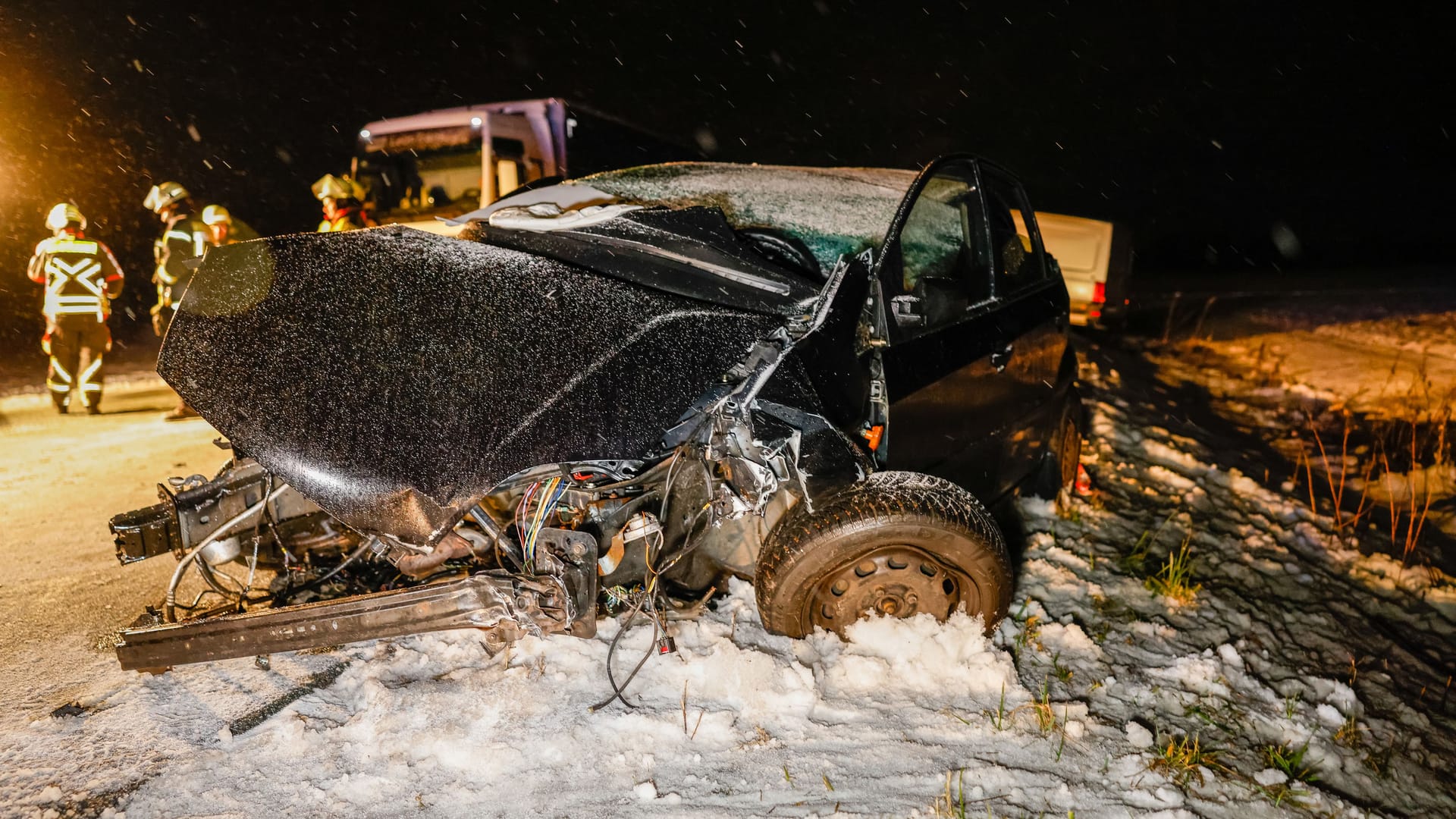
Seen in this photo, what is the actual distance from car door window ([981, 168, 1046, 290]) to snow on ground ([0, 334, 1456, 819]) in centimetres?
147

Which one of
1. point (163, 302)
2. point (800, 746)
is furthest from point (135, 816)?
point (163, 302)

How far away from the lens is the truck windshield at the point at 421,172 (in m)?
7.03

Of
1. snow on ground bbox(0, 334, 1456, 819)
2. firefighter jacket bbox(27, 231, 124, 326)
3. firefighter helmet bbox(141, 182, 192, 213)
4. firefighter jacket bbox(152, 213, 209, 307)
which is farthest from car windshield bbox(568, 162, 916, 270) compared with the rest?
firefighter jacket bbox(27, 231, 124, 326)

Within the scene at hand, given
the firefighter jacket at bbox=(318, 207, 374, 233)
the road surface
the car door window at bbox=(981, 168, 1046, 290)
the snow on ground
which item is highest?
the car door window at bbox=(981, 168, 1046, 290)

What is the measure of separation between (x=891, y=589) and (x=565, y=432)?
4.01 ft

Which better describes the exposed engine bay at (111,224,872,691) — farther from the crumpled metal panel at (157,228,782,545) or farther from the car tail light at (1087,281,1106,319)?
the car tail light at (1087,281,1106,319)

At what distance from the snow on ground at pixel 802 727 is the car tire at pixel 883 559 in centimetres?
10

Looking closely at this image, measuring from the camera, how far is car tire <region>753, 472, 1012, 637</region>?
2.46 metres

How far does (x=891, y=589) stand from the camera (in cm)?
263

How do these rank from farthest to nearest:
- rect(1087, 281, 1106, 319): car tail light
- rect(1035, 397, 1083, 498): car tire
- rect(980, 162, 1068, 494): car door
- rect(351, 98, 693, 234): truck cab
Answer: rect(1087, 281, 1106, 319): car tail light
rect(351, 98, 693, 234): truck cab
rect(1035, 397, 1083, 498): car tire
rect(980, 162, 1068, 494): car door

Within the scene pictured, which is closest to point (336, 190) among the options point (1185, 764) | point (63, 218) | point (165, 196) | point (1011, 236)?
point (165, 196)

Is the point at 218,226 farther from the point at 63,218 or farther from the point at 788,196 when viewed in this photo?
the point at 788,196

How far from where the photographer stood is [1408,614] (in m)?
3.60

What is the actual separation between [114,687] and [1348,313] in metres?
14.3
